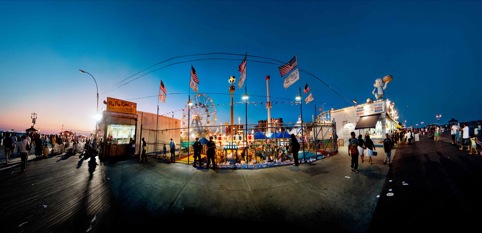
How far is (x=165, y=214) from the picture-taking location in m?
4.55

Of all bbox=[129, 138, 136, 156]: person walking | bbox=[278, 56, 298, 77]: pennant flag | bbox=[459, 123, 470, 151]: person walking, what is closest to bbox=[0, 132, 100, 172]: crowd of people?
bbox=[129, 138, 136, 156]: person walking

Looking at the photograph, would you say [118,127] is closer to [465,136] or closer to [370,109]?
[465,136]


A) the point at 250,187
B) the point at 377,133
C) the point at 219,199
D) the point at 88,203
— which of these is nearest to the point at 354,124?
the point at 377,133

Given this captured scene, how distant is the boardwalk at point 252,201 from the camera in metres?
3.93

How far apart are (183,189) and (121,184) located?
3194 millimetres

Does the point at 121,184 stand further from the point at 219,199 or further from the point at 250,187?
the point at 250,187

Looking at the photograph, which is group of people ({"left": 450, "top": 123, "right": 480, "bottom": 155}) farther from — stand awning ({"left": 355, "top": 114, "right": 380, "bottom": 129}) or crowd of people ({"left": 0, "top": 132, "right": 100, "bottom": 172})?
crowd of people ({"left": 0, "top": 132, "right": 100, "bottom": 172})

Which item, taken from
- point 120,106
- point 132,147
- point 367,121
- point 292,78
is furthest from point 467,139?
point 120,106

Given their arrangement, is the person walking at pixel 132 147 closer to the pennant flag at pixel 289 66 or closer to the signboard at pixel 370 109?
the pennant flag at pixel 289 66

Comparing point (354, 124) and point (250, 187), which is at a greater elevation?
point (354, 124)

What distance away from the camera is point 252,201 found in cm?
522

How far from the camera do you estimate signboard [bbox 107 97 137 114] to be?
13719 millimetres

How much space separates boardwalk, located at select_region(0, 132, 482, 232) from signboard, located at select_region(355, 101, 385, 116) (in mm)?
14710

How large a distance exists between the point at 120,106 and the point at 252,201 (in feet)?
50.1
